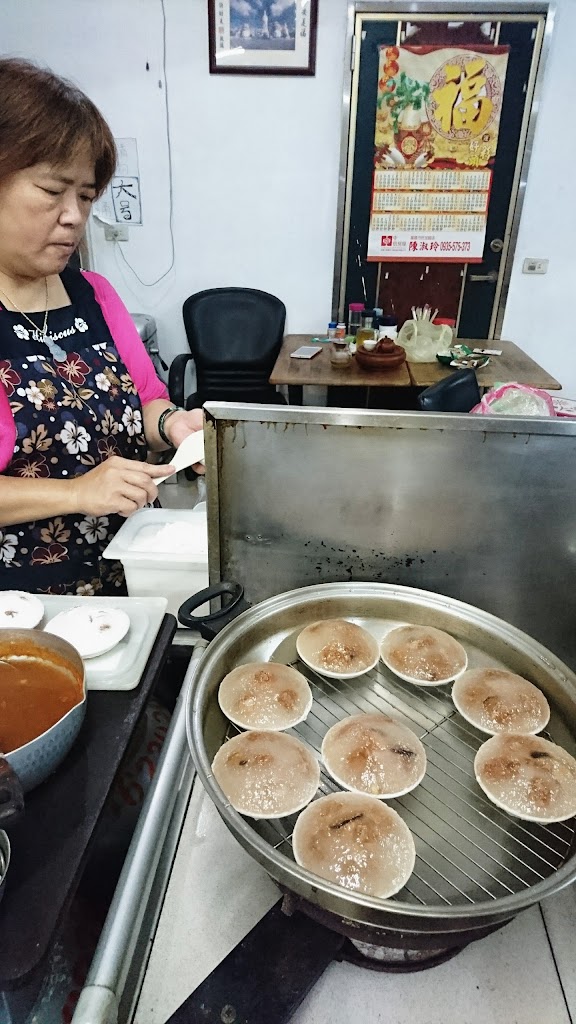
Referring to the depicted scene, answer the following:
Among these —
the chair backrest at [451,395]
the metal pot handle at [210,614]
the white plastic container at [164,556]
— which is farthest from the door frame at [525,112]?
the metal pot handle at [210,614]

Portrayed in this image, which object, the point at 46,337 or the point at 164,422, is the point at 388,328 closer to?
the point at 164,422

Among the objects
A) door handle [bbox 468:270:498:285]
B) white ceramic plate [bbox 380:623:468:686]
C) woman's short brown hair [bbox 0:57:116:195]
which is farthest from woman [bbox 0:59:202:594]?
door handle [bbox 468:270:498:285]

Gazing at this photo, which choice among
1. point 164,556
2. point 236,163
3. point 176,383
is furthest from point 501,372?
point 164,556

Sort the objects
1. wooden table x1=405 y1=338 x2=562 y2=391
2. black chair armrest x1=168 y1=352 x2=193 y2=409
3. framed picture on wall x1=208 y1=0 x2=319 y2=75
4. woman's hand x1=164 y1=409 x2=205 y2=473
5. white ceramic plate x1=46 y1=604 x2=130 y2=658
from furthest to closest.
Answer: black chair armrest x1=168 y1=352 x2=193 y2=409
framed picture on wall x1=208 y1=0 x2=319 y2=75
wooden table x1=405 y1=338 x2=562 y2=391
woman's hand x1=164 y1=409 x2=205 y2=473
white ceramic plate x1=46 y1=604 x2=130 y2=658

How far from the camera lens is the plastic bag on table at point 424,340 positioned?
315 centimetres

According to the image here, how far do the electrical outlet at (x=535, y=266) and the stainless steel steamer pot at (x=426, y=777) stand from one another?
341cm

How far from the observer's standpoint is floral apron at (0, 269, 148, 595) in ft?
4.06

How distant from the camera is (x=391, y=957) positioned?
2.13 ft

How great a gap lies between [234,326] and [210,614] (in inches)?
117

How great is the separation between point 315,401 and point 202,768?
3616mm

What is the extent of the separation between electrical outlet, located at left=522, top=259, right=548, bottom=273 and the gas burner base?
12.6ft

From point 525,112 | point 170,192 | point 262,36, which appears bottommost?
point 170,192

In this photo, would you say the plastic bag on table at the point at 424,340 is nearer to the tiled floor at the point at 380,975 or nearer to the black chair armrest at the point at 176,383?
the black chair armrest at the point at 176,383

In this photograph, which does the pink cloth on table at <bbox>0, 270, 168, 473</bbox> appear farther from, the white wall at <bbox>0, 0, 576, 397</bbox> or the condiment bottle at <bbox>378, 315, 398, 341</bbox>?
the white wall at <bbox>0, 0, 576, 397</bbox>
